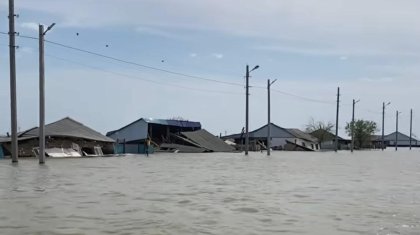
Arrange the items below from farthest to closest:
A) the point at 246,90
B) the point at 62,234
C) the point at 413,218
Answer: the point at 246,90, the point at 413,218, the point at 62,234

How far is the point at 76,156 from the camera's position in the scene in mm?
47688

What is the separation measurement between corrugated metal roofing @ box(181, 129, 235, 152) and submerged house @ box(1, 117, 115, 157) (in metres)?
20.5

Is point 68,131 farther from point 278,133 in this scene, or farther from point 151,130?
point 278,133

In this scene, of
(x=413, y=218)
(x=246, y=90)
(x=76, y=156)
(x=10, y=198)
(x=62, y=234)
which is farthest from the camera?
(x=246, y=90)

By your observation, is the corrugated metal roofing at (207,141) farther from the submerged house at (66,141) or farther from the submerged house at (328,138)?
the submerged house at (328,138)

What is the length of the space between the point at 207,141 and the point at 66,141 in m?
30.3

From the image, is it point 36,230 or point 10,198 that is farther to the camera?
point 10,198

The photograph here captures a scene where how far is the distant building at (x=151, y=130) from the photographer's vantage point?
73.9 meters

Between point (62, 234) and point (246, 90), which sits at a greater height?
point (246, 90)

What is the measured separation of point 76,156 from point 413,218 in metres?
38.7

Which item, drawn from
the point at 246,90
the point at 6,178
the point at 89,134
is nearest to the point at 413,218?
the point at 6,178

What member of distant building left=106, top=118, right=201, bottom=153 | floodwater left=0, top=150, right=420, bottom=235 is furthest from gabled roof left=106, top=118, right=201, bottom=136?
floodwater left=0, top=150, right=420, bottom=235

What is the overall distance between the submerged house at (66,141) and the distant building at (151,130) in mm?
15512

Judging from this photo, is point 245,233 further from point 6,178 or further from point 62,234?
point 6,178
